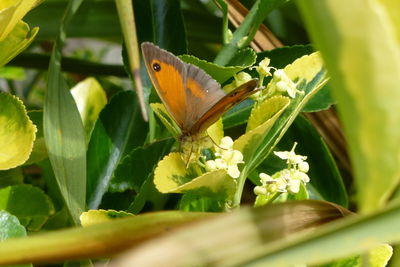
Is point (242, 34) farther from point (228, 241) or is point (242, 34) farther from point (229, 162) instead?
point (228, 241)

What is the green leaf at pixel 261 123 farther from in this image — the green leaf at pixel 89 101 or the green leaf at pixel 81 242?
the green leaf at pixel 89 101

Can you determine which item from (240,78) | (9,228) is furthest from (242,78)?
(9,228)

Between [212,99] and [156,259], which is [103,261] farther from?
[156,259]

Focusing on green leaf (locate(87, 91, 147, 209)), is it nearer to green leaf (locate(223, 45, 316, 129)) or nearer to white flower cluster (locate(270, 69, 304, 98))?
green leaf (locate(223, 45, 316, 129))

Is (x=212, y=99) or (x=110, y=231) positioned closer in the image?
(x=110, y=231)

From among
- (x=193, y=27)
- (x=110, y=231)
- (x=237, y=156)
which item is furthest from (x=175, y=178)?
(x=193, y=27)

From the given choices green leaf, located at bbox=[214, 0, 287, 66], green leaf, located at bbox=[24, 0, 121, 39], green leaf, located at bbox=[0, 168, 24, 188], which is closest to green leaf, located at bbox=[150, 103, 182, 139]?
green leaf, located at bbox=[214, 0, 287, 66]
